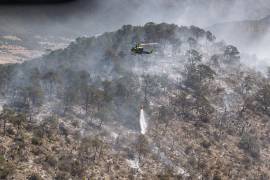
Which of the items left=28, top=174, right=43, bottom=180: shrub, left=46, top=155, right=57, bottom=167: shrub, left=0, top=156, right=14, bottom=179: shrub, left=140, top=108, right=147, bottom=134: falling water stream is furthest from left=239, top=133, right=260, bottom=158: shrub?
left=0, top=156, right=14, bottom=179: shrub

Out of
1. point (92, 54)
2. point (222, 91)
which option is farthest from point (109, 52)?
point (222, 91)

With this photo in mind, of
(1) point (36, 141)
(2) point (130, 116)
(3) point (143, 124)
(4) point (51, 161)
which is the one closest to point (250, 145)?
(3) point (143, 124)

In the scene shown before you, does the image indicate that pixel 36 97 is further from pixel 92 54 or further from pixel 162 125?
pixel 92 54

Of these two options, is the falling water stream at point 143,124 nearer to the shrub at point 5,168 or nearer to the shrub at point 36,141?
the shrub at point 36,141

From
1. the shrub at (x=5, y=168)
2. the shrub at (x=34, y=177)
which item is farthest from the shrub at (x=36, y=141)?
the shrub at (x=34, y=177)

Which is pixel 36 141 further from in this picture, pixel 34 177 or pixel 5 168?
pixel 5 168

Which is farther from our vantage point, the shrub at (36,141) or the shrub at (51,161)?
the shrub at (36,141)

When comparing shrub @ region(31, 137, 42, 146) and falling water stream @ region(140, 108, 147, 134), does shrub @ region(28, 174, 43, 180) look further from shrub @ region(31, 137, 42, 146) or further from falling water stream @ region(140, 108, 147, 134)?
falling water stream @ region(140, 108, 147, 134)

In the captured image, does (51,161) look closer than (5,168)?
No
